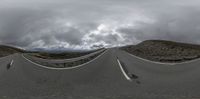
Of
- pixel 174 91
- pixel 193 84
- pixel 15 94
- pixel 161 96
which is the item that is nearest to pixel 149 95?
pixel 161 96

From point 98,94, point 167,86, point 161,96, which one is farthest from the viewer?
point 167,86

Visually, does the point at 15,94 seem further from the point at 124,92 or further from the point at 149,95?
the point at 149,95

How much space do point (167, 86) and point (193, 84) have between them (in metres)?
1.26

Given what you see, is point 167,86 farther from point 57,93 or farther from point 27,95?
point 27,95

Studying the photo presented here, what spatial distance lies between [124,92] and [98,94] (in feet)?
3.02

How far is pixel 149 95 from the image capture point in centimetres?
1141

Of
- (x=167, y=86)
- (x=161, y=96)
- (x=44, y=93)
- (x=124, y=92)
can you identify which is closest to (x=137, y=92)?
(x=124, y=92)

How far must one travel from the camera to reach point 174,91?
40.3 feet

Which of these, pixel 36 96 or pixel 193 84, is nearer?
pixel 36 96

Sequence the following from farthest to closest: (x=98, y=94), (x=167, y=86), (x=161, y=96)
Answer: (x=167, y=86), (x=98, y=94), (x=161, y=96)

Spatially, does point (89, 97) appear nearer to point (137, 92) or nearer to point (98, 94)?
point (98, 94)

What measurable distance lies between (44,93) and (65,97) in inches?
60.0

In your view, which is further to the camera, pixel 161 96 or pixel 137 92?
pixel 137 92

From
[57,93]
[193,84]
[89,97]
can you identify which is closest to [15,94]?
[57,93]
